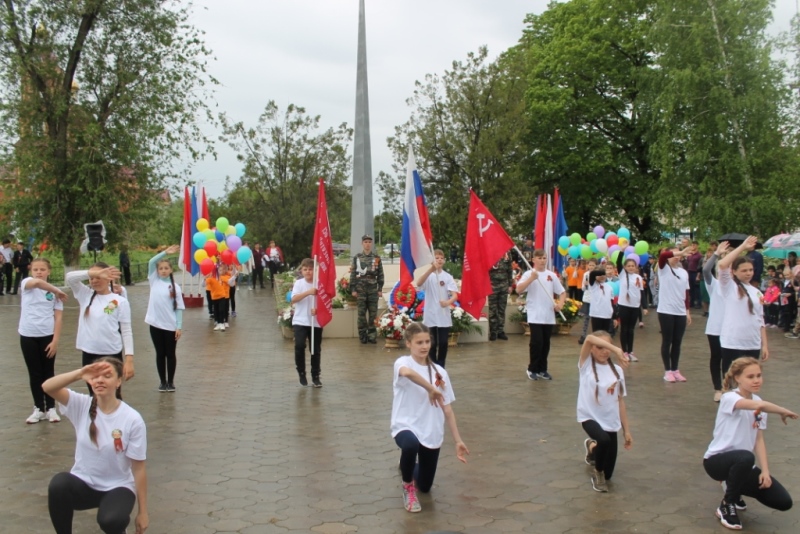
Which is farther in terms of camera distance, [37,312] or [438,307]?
[438,307]

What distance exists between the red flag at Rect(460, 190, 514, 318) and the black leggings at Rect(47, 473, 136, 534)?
607 cm

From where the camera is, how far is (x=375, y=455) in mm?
7074

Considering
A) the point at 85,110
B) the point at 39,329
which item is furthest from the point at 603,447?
the point at 85,110

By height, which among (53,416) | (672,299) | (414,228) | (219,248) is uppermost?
(414,228)

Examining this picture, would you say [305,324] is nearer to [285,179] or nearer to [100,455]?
[100,455]

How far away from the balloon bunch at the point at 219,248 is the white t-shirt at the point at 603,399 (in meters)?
13.2

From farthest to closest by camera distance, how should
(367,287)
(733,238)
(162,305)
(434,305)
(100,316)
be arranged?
1. (367,287)
2. (434,305)
3. (162,305)
4. (733,238)
5. (100,316)

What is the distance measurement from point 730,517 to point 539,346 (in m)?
5.48

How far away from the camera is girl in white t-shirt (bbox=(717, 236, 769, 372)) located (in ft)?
26.3

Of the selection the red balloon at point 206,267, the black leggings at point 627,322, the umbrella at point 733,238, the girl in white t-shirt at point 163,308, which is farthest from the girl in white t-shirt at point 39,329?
the red balloon at point 206,267

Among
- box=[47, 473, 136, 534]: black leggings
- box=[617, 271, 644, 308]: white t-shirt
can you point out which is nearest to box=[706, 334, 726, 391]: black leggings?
box=[617, 271, 644, 308]: white t-shirt

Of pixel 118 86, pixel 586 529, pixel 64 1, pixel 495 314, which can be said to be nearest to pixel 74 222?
pixel 118 86

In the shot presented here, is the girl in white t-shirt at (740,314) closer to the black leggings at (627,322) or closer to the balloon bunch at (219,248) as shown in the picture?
the black leggings at (627,322)

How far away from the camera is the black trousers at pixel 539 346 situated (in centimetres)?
1055
